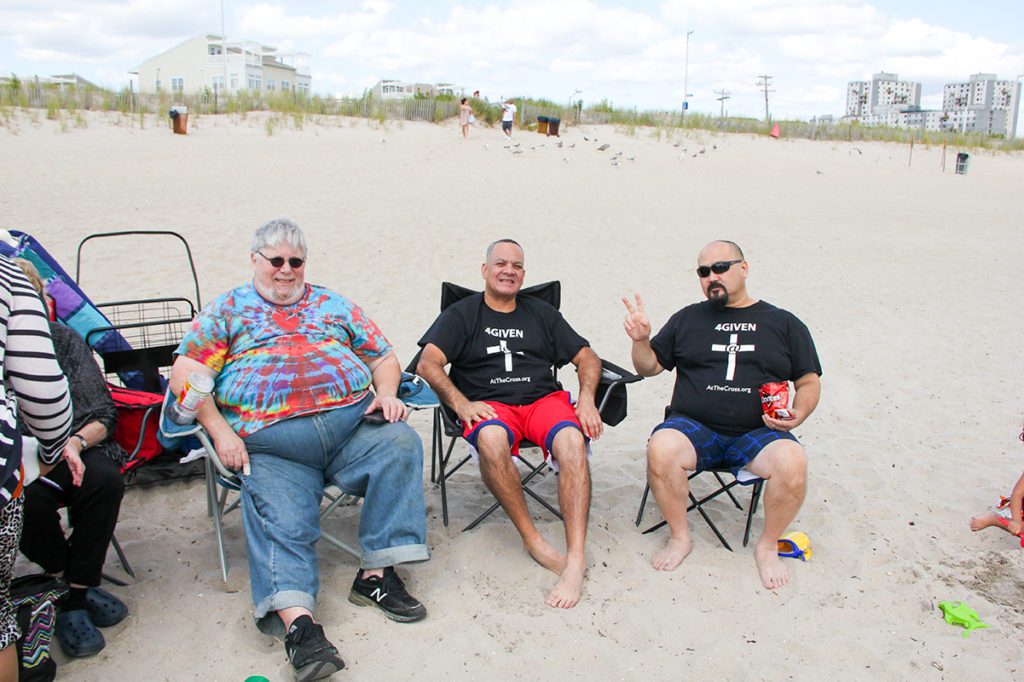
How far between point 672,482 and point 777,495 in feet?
1.36

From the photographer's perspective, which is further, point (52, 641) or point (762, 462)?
point (762, 462)

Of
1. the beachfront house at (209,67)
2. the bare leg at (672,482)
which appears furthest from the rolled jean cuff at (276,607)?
the beachfront house at (209,67)

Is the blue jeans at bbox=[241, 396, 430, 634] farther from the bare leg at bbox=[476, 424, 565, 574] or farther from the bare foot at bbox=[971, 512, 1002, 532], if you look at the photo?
the bare foot at bbox=[971, 512, 1002, 532]

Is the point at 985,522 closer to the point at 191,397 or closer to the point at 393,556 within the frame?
the point at 393,556

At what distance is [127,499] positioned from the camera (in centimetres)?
367

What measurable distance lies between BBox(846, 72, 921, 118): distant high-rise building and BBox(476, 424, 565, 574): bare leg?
13778cm

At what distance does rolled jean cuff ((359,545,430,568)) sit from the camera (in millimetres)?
2879

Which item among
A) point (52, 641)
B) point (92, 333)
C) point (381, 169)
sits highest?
point (381, 169)

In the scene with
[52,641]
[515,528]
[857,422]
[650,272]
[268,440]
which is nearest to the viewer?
[52,641]

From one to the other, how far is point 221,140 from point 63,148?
3279 mm

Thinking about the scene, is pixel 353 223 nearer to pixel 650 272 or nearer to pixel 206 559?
pixel 650 272

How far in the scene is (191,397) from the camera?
274 centimetres

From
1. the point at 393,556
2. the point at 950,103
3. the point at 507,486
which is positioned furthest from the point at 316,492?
the point at 950,103

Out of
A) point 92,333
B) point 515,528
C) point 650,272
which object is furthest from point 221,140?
point 515,528
